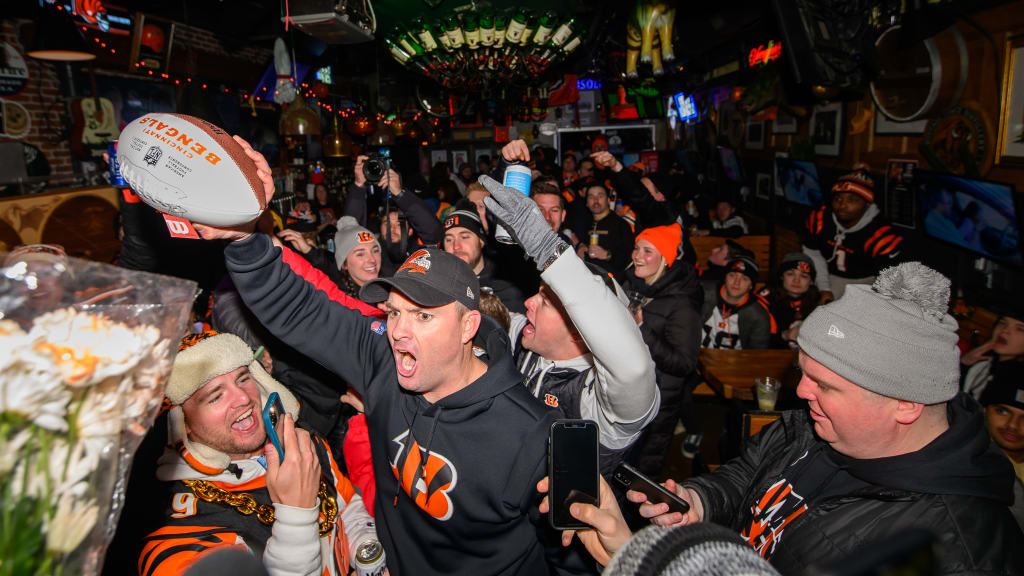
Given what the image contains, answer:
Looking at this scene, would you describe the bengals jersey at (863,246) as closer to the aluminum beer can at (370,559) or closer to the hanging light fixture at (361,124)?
the aluminum beer can at (370,559)

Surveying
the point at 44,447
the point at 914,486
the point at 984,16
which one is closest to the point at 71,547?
the point at 44,447

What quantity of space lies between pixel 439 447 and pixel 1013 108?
185 inches

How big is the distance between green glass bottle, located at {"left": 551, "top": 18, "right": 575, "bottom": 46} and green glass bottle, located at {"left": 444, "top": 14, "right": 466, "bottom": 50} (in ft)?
2.96

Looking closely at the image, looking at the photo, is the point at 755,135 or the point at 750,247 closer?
the point at 750,247

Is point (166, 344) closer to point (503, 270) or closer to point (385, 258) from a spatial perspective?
point (503, 270)

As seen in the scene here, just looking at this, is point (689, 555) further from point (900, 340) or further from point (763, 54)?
point (763, 54)

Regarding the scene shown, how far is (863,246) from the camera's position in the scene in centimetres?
512

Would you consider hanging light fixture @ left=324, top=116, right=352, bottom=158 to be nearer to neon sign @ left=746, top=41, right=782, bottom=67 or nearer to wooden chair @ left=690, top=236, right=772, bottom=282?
wooden chair @ left=690, top=236, right=772, bottom=282

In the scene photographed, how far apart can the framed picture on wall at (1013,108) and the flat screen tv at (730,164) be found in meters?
6.43

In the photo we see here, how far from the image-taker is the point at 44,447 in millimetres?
654

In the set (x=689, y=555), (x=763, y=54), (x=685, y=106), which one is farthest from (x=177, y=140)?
(x=685, y=106)

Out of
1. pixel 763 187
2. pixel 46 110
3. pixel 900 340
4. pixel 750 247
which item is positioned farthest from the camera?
pixel 763 187

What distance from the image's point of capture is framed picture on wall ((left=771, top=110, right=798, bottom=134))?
7.87 meters

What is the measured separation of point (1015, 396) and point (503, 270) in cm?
312
